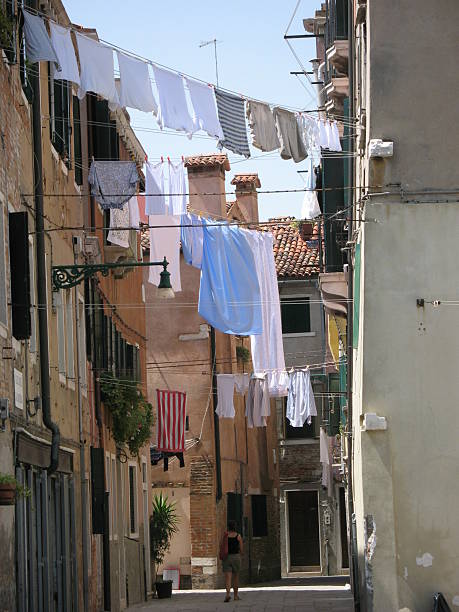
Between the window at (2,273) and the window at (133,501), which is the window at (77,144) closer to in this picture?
the window at (2,273)

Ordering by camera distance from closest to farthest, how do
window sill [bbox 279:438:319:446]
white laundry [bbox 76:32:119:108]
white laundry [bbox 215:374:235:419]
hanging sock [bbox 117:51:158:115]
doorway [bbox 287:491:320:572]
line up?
white laundry [bbox 76:32:119:108] < hanging sock [bbox 117:51:158:115] < white laundry [bbox 215:374:235:419] < window sill [bbox 279:438:319:446] < doorway [bbox 287:491:320:572]

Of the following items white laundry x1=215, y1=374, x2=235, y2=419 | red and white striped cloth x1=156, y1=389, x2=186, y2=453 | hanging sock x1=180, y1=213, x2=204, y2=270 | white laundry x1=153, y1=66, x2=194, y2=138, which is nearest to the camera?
white laundry x1=153, y1=66, x2=194, y2=138

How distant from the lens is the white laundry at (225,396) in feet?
111

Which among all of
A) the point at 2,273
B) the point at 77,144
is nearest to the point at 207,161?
the point at 77,144

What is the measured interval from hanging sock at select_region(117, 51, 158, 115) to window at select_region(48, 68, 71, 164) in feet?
11.4

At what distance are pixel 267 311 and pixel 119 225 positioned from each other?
4351mm

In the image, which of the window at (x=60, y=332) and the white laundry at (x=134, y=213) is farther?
the white laundry at (x=134, y=213)

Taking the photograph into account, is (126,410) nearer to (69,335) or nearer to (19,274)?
(69,335)

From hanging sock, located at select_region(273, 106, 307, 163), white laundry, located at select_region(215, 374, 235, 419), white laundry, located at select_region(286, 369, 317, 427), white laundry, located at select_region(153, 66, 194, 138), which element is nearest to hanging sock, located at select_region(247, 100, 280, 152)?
hanging sock, located at select_region(273, 106, 307, 163)

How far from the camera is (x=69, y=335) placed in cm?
2028

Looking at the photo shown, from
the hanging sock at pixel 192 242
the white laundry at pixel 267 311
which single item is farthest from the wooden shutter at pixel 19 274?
the white laundry at pixel 267 311

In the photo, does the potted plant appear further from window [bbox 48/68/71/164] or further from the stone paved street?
the stone paved street

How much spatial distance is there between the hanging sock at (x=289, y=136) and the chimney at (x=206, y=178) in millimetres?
18052

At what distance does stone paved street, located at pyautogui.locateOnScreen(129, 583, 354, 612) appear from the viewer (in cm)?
2240
